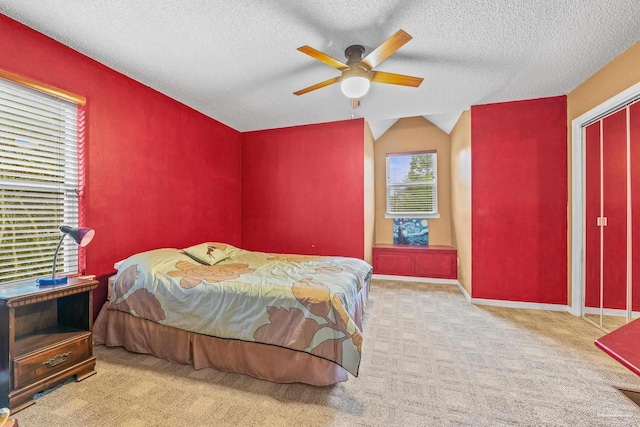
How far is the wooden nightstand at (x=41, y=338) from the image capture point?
1.59m

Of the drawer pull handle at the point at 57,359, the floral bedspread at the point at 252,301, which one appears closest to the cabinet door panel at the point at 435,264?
the floral bedspread at the point at 252,301

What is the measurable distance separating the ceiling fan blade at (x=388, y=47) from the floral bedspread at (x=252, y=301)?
1.78 m

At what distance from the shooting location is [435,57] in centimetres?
247

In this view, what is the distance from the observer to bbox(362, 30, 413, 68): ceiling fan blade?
5.70ft

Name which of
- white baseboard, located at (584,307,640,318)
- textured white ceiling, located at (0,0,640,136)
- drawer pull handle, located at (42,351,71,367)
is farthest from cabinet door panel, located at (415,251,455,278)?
drawer pull handle, located at (42,351,71,367)

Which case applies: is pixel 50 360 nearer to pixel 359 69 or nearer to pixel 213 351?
pixel 213 351

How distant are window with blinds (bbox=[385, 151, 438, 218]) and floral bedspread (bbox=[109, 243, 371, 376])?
302 cm

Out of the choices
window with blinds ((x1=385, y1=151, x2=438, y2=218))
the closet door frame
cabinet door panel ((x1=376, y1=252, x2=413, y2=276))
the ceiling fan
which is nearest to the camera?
the ceiling fan

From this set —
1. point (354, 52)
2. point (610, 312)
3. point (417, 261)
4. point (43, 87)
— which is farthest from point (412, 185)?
point (43, 87)

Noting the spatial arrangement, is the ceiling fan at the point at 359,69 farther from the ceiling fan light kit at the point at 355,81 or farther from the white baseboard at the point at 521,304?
the white baseboard at the point at 521,304

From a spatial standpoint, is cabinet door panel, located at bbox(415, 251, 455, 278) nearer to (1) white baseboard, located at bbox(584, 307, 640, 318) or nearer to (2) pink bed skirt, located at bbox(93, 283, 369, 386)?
(1) white baseboard, located at bbox(584, 307, 640, 318)

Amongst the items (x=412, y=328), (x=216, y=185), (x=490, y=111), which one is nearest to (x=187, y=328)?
(x=412, y=328)

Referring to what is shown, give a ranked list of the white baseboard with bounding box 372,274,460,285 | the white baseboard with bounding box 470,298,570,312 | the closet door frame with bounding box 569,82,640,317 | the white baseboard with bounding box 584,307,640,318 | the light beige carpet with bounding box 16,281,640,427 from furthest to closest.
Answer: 1. the white baseboard with bounding box 372,274,460,285
2. the white baseboard with bounding box 470,298,570,312
3. the closet door frame with bounding box 569,82,640,317
4. the white baseboard with bounding box 584,307,640,318
5. the light beige carpet with bounding box 16,281,640,427

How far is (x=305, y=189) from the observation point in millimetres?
4512
